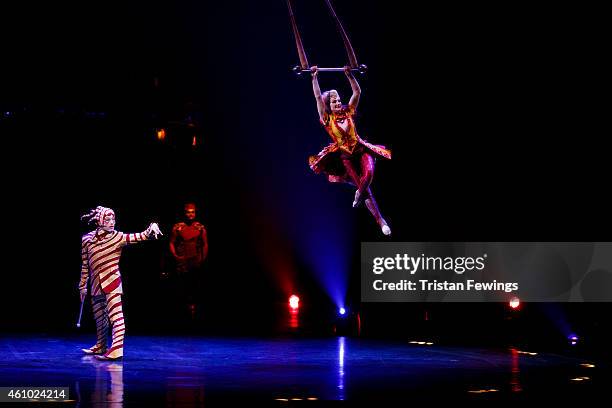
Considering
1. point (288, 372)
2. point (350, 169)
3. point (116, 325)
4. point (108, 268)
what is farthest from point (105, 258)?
point (350, 169)

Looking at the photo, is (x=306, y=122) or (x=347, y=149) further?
(x=306, y=122)

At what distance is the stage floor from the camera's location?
670 cm

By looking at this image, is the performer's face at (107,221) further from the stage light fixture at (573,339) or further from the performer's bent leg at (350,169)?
the stage light fixture at (573,339)

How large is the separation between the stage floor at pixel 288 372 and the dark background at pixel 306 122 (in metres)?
1.77

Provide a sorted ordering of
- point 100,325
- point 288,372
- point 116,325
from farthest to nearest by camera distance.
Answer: point 100,325 → point 116,325 → point 288,372

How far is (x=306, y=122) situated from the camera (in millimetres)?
12312

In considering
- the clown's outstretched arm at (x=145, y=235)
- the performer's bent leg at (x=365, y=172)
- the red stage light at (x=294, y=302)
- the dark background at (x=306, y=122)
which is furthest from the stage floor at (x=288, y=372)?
the red stage light at (x=294, y=302)

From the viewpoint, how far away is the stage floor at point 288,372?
670 cm

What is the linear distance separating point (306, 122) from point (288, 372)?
5.06m

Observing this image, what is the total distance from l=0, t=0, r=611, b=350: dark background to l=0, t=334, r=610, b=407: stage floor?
69.5 inches

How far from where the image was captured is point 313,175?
41.4 ft

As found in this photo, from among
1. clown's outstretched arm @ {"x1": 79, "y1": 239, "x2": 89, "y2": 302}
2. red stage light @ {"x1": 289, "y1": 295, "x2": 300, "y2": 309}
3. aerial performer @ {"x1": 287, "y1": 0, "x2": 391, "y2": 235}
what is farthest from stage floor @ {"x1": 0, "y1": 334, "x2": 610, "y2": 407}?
red stage light @ {"x1": 289, "y1": 295, "x2": 300, "y2": 309}

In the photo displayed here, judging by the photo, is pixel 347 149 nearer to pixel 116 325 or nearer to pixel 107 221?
pixel 107 221

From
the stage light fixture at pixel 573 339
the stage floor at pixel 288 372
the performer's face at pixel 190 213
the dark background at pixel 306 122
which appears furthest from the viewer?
the performer's face at pixel 190 213
